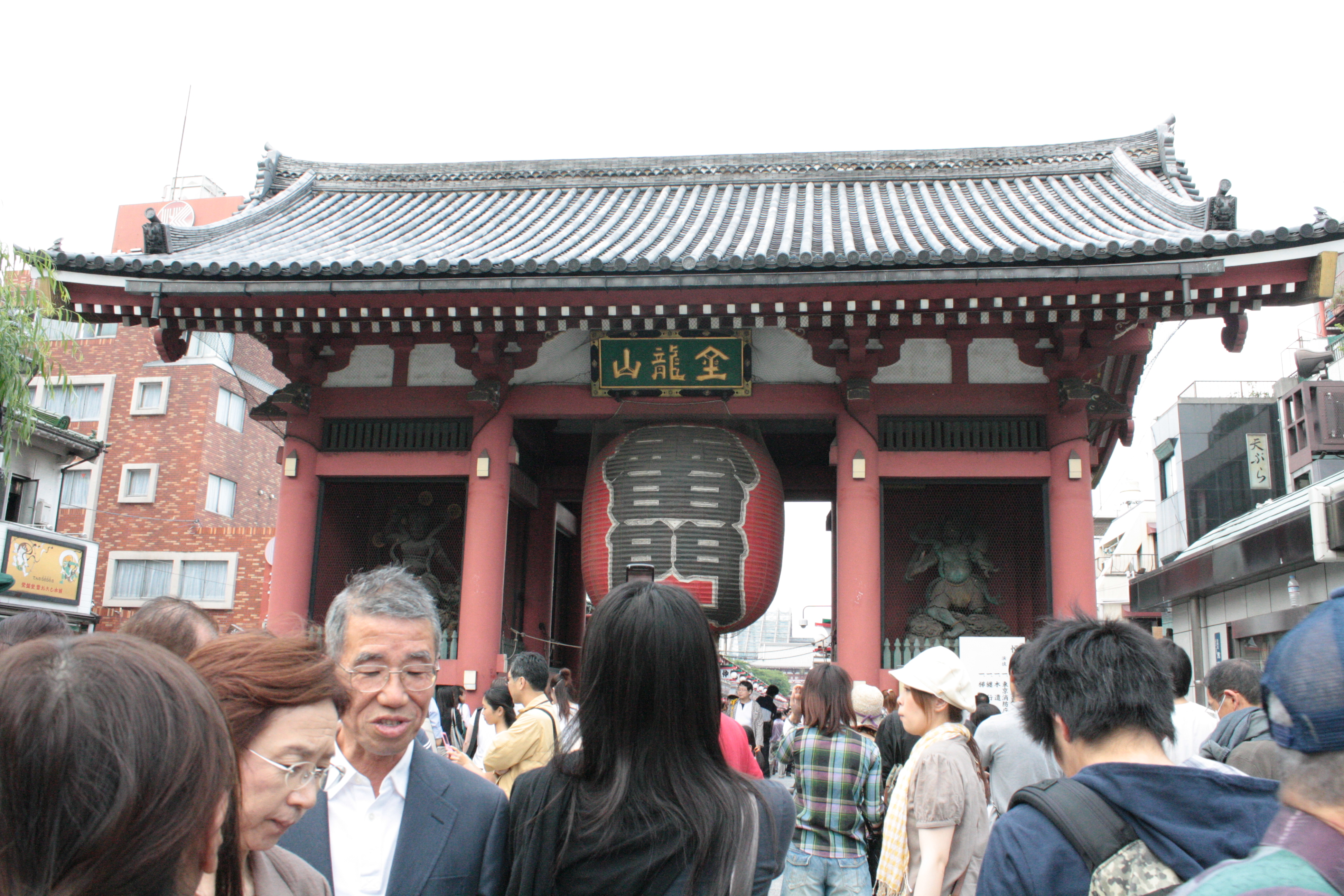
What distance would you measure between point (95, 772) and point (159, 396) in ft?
87.0

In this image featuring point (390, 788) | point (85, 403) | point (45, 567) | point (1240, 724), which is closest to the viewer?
point (390, 788)

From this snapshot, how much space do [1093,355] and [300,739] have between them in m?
7.97

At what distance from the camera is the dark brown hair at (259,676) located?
1655mm

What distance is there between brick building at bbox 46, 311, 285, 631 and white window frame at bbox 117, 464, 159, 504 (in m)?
0.03

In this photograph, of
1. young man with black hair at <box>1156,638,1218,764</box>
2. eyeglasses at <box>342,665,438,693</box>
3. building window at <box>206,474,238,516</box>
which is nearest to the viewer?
eyeglasses at <box>342,665,438,693</box>

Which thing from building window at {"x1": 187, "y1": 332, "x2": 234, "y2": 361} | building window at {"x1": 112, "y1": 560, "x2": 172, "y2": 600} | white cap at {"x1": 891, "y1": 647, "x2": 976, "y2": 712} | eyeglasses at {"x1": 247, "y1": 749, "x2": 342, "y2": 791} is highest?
building window at {"x1": 187, "y1": 332, "x2": 234, "y2": 361}

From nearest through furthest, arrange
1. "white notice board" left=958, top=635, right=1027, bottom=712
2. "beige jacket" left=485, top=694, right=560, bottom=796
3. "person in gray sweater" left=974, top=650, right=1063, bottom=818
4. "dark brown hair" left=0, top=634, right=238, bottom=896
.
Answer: "dark brown hair" left=0, top=634, right=238, bottom=896, "person in gray sweater" left=974, top=650, right=1063, bottom=818, "beige jacket" left=485, top=694, right=560, bottom=796, "white notice board" left=958, top=635, right=1027, bottom=712

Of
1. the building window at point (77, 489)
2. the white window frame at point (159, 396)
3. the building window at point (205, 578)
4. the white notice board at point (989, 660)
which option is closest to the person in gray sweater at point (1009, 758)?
the white notice board at point (989, 660)

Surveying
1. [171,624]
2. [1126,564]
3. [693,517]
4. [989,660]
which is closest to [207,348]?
[693,517]

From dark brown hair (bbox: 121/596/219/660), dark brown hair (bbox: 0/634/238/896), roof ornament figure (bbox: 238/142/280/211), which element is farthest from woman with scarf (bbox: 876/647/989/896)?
roof ornament figure (bbox: 238/142/280/211)

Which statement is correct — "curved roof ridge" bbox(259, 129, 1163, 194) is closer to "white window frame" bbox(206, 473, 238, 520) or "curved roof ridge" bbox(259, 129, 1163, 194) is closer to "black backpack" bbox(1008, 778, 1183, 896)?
"black backpack" bbox(1008, 778, 1183, 896)

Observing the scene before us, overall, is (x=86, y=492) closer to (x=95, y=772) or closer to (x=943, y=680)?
(x=943, y=680)

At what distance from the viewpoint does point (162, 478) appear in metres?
23.7

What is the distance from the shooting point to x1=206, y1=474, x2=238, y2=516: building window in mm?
24109
